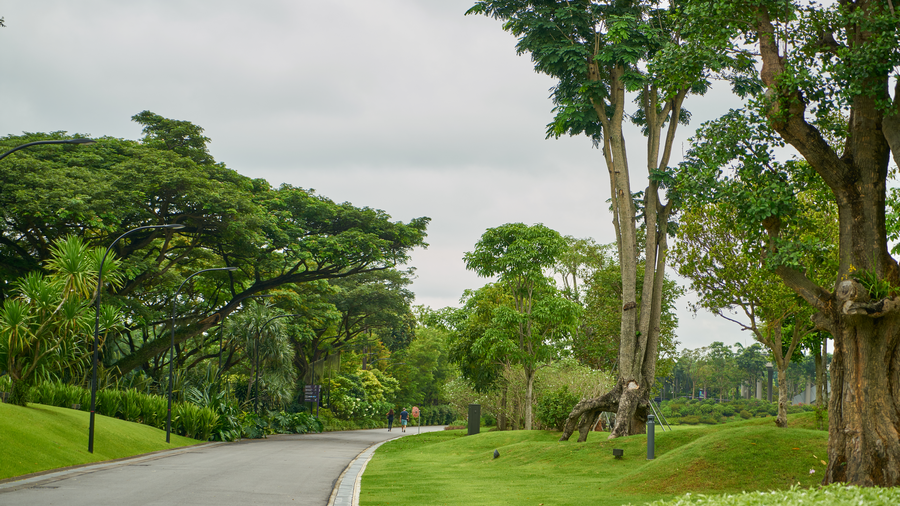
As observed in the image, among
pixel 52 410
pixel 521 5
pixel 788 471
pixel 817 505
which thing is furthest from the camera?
pixel 521 5

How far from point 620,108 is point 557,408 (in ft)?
34.5

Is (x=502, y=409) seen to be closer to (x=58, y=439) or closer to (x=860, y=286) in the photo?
(x=58, y=439)

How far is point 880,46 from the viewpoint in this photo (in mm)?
10359

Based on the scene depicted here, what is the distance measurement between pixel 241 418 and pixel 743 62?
91.2 ft

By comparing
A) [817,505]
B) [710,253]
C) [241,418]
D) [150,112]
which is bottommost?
[241,418]

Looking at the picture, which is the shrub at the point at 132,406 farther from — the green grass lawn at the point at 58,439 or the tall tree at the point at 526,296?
the tall tree at the point at 526,296

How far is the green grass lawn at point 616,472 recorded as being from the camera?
39.8 ft

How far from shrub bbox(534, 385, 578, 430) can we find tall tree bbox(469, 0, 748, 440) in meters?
2.85

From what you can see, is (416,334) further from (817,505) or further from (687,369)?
(817,505)

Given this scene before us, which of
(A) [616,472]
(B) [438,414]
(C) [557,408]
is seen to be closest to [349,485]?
(A) [616,472]

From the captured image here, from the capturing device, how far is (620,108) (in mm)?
23062

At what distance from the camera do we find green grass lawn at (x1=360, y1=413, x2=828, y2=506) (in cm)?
1212

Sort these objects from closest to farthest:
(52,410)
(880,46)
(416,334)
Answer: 1. (880,46)
2. (52,410)
3. (416,334)

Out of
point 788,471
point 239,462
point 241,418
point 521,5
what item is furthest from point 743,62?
point 241,418
